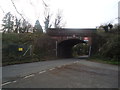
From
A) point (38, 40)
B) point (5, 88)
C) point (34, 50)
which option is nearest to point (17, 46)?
point (34, 50)

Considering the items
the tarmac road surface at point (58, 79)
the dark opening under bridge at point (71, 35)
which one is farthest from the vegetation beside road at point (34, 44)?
the tarmac road surface at point (58, 79)

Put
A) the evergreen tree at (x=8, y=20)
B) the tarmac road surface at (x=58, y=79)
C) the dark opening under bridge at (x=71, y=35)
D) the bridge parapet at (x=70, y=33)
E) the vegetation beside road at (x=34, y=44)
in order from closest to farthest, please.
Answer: the tarmac road surface at (x=58, y=79) < the evergreen tree at (x=8, y=20) < the vegetation beside road at (x=34, y=44) < the dark opening under bridge at (x=71, y=35) < the bridge parapet at (x=70, y=33)

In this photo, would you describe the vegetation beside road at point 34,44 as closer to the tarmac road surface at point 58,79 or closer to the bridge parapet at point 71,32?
the bridge parapet at point 71,32

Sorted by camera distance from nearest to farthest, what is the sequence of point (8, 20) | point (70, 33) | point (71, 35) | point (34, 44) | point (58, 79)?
Answer: 1. point (58, 79)
2. point (8, 20)
3. point (34, 44)
4. point (71, 35)
5. point (70, 33)

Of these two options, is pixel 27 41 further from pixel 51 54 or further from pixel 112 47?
pixel 112 47

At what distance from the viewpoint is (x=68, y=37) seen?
36.5m

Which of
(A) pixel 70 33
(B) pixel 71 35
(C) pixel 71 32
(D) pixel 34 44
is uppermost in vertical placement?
(C) pixel 71 32

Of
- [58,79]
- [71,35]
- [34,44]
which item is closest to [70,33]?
[71,35]

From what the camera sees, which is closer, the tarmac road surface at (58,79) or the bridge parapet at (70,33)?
the tarmac road surface at (58,79)

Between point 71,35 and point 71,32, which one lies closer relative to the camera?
point 71,35

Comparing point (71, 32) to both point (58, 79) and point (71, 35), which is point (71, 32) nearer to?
point (71, 35)

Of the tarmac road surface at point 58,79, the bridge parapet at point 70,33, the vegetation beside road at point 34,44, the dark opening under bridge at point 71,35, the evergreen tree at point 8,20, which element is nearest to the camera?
the tarmac road surface at point 58,79

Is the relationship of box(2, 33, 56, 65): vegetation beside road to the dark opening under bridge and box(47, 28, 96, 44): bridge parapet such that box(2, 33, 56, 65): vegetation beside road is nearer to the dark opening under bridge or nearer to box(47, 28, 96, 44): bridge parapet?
the dark opening under bridge

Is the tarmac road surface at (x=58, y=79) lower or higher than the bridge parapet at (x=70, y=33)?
lower
